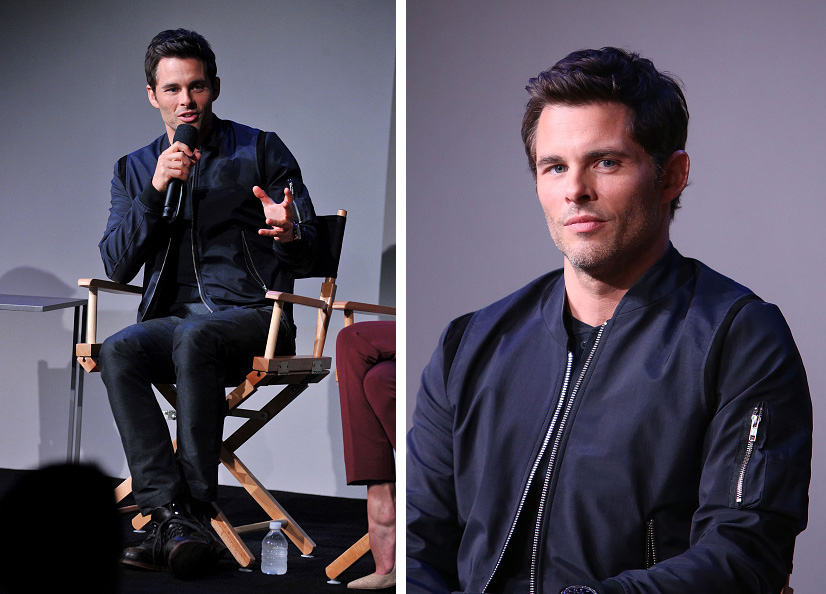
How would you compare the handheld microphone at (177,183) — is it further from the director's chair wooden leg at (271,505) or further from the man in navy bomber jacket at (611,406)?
the man in navy bomber jacket at (611,406)

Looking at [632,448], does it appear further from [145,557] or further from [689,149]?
[145,557]

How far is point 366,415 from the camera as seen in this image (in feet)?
6.82

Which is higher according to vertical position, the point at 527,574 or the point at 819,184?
the point at 819,184

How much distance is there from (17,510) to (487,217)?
1.51m

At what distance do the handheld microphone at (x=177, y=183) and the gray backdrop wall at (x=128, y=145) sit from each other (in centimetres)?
83

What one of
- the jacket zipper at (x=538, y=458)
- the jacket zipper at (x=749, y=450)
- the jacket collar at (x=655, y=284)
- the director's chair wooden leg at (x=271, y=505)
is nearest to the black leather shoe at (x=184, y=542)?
the director's chair wooden leg at (x=271, y=505)

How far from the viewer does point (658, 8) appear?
5.62 feet

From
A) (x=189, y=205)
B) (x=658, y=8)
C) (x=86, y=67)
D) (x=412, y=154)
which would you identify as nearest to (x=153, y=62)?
(x=189, y=205)

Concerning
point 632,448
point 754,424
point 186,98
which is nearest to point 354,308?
point 186,98

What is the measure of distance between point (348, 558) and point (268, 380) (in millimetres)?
538

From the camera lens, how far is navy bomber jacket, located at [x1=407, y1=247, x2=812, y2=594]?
53.1 inches

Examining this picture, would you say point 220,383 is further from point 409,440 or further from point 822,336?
point 822,336

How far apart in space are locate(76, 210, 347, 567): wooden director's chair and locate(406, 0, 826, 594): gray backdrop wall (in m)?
0.70

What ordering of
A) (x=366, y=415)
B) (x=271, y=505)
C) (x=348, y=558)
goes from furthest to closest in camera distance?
(x=271, y=505) → (x=348, y=558) → (x=366, y=415)
